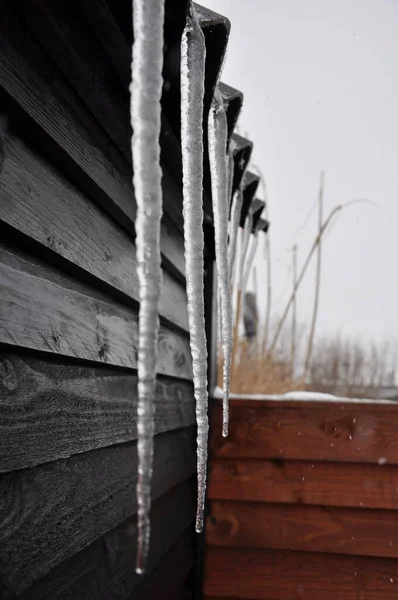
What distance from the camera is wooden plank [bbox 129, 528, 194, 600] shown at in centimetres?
143

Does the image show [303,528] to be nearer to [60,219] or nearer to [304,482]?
[304,482]

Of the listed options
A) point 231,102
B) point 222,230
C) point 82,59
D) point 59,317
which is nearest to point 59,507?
point 59,317

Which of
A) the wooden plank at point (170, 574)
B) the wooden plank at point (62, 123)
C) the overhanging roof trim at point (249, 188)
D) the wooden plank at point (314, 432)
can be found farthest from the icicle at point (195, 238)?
the wooden plank at point (314, 432)

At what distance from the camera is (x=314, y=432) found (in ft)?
6.95

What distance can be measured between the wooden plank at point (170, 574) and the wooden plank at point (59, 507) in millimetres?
318

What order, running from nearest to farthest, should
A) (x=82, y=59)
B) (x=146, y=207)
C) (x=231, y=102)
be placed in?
(x=146, y=207) → (x=82, y=59) → (x=231, y=102)

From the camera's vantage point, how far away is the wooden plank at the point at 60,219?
725mm

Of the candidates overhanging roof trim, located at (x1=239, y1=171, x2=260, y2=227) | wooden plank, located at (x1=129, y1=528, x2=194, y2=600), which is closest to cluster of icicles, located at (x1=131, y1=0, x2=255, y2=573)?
wooden plank, located at (x1=129, y1=528, x2=194, y2=600)

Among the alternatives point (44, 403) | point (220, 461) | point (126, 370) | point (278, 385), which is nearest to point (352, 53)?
point (278, 385)

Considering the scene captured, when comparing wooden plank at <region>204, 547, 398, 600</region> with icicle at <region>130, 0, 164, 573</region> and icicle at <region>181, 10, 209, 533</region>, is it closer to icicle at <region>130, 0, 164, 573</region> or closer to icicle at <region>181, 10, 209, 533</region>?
icicle at <region>181, 10, 209, 533</region>

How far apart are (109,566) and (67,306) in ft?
1.91

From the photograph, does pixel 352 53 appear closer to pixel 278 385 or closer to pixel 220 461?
pixel 278 385

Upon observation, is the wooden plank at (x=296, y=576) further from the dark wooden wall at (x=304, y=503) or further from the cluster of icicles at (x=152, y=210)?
the cluster of icicles at (x=152, y=210)

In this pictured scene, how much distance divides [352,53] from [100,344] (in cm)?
452
